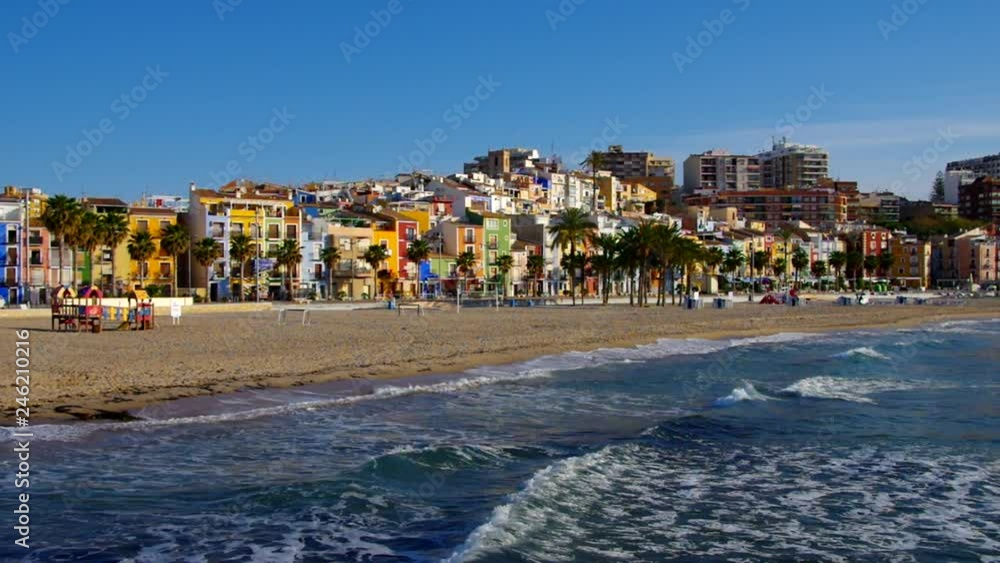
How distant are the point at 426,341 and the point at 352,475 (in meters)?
20.4

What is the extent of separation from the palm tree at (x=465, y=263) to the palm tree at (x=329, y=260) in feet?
35.7

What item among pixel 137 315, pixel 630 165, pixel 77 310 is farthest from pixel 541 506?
pixel 630 165

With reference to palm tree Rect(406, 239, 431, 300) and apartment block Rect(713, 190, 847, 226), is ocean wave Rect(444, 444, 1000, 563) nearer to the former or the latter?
palm tree Rect(406, 239, 431, 300)

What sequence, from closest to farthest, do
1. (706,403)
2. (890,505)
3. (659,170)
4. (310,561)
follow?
(310,561) → (890,505) → (706,403) → (659,170)

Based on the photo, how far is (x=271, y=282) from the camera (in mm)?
71062

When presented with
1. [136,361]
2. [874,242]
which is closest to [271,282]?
[136,361]

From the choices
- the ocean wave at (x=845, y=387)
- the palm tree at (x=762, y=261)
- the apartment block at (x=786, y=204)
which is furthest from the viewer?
the apartment block at (x=786, y=204)

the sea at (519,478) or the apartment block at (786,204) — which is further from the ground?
the apartment block at (786,204)

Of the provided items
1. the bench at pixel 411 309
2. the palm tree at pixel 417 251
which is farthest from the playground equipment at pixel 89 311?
the palm tree at pixel 417 251

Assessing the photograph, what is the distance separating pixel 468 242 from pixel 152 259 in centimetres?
2637

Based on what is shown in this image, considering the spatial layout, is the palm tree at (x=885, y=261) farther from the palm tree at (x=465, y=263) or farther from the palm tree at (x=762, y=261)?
the palm tree at (x=465, y=263)

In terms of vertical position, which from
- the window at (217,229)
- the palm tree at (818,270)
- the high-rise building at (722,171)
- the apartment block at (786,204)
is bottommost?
the palm tree at (818,270)

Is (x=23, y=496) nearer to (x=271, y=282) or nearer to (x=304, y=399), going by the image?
(x=304, y=399)

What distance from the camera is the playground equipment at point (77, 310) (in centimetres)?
3328
